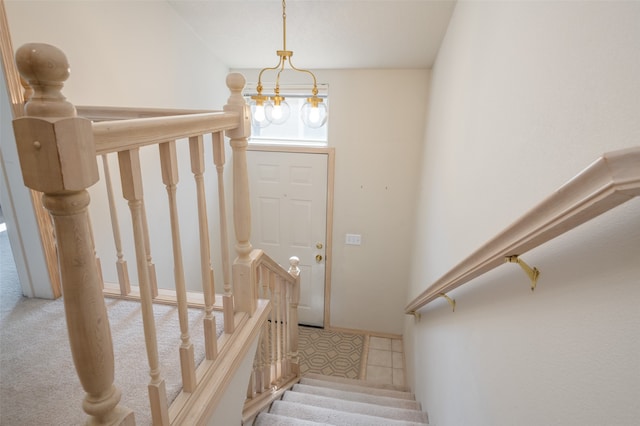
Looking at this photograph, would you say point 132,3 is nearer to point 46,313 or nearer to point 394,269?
point 46,313

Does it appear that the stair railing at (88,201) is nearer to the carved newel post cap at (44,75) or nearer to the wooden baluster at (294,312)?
the carved newel post cap at (44,75)

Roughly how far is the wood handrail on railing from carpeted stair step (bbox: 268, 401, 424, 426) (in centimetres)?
143

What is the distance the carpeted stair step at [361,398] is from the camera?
255 cm

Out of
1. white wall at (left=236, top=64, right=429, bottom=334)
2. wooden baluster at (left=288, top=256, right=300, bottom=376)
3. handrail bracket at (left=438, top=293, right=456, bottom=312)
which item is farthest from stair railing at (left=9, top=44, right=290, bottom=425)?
white wall at (left=236, top=64, right=429, bottom=334)

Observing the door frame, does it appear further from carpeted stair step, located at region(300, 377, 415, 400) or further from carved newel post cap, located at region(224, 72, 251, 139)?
carved newel post cap, located at region(224, 72, 251, 139)

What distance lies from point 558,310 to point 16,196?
2.04 meters

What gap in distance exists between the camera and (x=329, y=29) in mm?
2871

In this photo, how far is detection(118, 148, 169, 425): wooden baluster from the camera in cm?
78

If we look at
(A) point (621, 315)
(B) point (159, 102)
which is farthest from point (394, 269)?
(A) point (621, 315)

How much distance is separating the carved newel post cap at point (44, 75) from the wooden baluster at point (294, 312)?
2.21 m

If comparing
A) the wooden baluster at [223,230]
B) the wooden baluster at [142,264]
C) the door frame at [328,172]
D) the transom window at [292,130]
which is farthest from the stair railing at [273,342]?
the transom window at [292,130]

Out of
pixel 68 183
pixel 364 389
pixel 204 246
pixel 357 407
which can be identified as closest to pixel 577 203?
pixel 68 183

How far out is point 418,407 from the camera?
8.18 feet

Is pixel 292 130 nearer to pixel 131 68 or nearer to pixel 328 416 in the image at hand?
pixel 131 68
